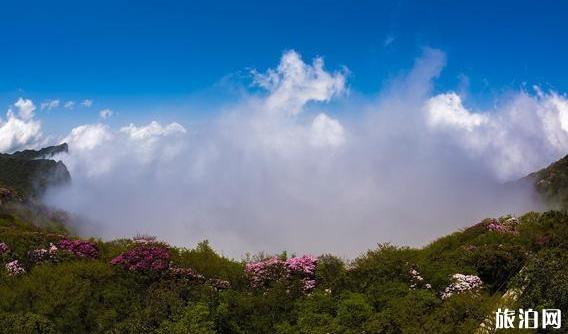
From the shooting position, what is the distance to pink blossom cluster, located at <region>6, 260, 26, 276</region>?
3191 cm

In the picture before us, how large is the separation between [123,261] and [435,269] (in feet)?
60.1

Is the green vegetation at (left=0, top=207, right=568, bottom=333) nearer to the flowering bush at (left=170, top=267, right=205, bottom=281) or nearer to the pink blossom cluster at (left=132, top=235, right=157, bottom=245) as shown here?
the flowering bush at (left=170, top=267, right=205, bottom=281)

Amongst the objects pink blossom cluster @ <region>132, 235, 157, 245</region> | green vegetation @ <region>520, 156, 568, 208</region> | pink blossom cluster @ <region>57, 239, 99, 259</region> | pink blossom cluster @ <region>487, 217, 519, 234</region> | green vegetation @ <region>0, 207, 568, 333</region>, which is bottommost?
green vegetation @ <region>0, 207, 568, 333</region>

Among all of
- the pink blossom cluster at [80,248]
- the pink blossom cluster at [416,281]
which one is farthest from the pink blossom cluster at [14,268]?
the pink blossom cluster at [416,281]

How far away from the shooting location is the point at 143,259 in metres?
33.7

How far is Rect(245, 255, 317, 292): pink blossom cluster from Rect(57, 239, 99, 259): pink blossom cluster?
1008 centimetres

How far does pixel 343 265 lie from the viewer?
33719mm

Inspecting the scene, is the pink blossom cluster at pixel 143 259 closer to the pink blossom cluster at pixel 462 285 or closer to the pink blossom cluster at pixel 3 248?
the pink blossom cluster at pixel 3 248

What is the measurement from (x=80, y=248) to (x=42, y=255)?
8.13 ft

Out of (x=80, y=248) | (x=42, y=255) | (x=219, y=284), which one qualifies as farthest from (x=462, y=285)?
(x=42, y=255)

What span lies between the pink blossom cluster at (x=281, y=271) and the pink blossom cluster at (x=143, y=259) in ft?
17.0

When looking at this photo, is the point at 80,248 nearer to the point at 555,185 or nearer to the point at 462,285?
the point at 462,285

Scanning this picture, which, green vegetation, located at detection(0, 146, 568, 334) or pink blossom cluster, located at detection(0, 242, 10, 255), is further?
pink blossom cluster, located at detection(0, 242, 10, 255)

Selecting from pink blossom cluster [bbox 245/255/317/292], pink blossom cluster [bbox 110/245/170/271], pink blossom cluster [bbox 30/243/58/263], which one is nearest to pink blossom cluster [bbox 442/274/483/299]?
pink blossom cluster [bbox 245/255/317/292]
